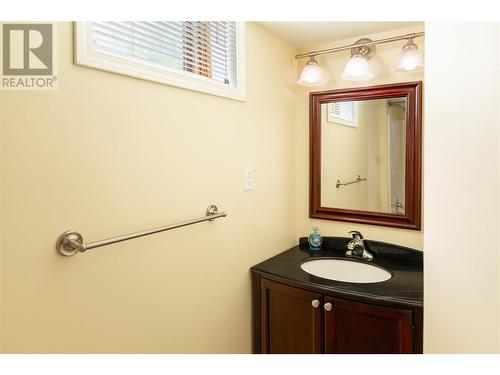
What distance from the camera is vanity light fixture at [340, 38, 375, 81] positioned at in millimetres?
1791

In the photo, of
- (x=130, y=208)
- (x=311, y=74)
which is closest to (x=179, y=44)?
(x=130, y=208)

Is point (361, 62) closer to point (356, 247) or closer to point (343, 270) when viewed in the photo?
point (356, 247)

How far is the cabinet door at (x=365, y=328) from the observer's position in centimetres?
134

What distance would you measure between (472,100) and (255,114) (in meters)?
1.29

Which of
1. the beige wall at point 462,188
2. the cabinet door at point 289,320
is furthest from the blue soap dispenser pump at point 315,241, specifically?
the beige wall at point 462,188

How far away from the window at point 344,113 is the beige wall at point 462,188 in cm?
145

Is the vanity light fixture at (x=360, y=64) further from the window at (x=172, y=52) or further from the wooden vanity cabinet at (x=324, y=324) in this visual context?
the wooden vanity cabinet at (x=324, y=324)

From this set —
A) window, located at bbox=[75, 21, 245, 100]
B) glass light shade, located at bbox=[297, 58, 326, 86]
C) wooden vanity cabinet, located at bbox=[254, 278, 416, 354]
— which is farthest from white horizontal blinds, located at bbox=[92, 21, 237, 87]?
wooden vanity cabinet, located at bbox=[254, 278, 416, 354]

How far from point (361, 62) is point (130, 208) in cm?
146

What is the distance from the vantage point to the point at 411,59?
166 centimetres

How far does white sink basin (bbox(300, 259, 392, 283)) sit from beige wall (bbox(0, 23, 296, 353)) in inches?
12.4

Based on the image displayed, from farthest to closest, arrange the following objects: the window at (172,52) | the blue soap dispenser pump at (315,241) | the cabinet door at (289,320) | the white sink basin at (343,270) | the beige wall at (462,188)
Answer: the blue soap dispenser pump at (315,241), the white sink basin at (343,270), the cabinet door at (289,320), the window at (172,52), the beige wall at (462,188)

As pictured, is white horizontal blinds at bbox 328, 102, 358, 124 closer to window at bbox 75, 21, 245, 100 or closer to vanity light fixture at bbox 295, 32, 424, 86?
vanity light fixture at bbox 295, 32, 424, 86
